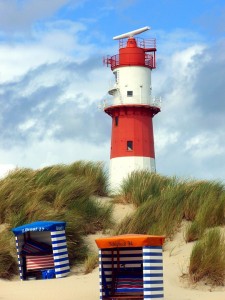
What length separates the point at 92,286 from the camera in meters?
12.9

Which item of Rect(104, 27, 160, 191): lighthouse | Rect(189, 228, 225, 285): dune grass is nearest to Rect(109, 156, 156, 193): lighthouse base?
Rect(104, 27, 160, 191): lighthouse

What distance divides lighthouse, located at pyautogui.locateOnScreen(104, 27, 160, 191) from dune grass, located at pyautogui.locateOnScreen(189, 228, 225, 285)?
610 inches

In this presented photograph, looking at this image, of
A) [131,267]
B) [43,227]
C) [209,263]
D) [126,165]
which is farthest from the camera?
[126,165]

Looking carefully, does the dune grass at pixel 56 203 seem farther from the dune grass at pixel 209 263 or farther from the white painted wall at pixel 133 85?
the white painted wall at pixel 133 85

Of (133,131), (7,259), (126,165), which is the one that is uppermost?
(133,131)

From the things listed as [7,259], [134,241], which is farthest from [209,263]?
[7,259]

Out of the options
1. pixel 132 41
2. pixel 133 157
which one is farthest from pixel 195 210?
pixel 132 41

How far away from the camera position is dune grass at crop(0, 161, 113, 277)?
15594 mm

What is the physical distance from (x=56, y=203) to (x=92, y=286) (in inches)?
172

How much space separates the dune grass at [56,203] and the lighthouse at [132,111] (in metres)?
8.78

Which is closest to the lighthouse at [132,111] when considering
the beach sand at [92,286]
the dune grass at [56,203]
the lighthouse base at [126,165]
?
the lighthouse base at [126,165]

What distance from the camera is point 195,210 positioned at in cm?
1599

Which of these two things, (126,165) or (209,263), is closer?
(209,263)

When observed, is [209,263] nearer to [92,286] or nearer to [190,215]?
[92,286]
